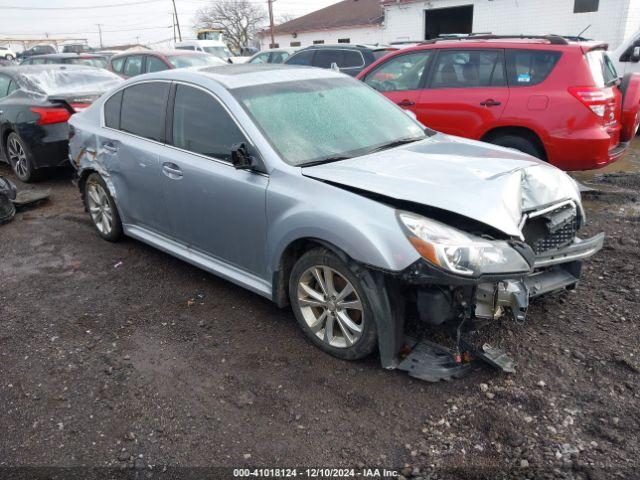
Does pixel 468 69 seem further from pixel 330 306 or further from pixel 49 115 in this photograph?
pixel 49 115

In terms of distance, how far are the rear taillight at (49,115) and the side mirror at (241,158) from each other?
4691 millimetres

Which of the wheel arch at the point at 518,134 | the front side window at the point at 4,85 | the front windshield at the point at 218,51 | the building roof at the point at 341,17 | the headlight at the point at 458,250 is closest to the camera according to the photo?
the headlight at the point at 458,250

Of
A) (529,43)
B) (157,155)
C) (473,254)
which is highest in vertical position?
(529,43)

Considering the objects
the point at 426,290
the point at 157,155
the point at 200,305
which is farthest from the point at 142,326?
the point at 426,290

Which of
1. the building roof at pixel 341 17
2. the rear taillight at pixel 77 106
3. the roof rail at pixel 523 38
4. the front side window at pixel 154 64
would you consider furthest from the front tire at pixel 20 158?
the building roof at pixel 341 17

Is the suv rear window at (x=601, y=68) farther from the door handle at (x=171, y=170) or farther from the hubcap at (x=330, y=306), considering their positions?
the door handle at (x=171, y=170)

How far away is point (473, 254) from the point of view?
2.74m

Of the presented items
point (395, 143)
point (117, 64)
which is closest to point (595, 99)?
point (395, 143)

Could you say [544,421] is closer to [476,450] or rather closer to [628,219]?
[476,450]

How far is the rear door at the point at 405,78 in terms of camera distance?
22.1 feet

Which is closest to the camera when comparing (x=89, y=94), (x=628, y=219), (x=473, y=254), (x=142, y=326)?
(x=473, y=254)

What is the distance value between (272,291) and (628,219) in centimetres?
403

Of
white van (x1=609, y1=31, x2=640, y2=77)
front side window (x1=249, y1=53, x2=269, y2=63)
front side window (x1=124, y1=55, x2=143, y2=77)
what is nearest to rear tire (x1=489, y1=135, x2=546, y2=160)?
white van (x1=609, y1=31, x2=640, y2=77)

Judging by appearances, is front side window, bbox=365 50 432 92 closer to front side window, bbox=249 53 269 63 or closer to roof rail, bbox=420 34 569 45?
roof rail, bbox=420 34 569 45
